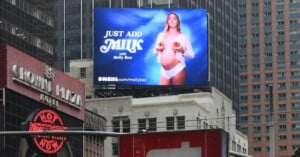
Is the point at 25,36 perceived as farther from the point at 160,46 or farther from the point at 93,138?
the point at 160,46

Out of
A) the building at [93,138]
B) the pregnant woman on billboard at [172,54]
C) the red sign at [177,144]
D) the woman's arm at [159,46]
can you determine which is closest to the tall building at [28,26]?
the building at [93,138]

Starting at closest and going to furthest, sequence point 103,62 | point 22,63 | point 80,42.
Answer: point 22,63 → point 103,62 → point 80,42

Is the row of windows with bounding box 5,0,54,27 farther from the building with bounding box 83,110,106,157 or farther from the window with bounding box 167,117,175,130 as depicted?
the window with bounding box 167,117,175,130

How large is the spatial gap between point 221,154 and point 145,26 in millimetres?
110622

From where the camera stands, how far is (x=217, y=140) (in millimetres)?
33281

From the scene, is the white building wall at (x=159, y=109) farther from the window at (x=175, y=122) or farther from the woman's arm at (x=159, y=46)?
the woman's arm at (x=159, y=46)

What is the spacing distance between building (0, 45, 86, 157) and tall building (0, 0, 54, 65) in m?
6.71

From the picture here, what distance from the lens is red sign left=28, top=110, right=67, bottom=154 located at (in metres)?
105

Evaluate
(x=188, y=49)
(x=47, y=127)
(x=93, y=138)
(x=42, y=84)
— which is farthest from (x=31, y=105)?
(x=188, y=49)

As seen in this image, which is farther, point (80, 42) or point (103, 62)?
point (80, 42)

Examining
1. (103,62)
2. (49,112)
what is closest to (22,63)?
(49,112)

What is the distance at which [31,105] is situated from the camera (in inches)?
4333

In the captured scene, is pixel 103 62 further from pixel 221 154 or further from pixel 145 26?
pixel 221 154

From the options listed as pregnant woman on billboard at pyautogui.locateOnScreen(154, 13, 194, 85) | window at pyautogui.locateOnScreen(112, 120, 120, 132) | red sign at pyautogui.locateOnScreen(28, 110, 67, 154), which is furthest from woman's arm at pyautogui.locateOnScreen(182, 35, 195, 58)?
red sign at pyautogui.locateOnScreen(28, 110, 67, 154)
